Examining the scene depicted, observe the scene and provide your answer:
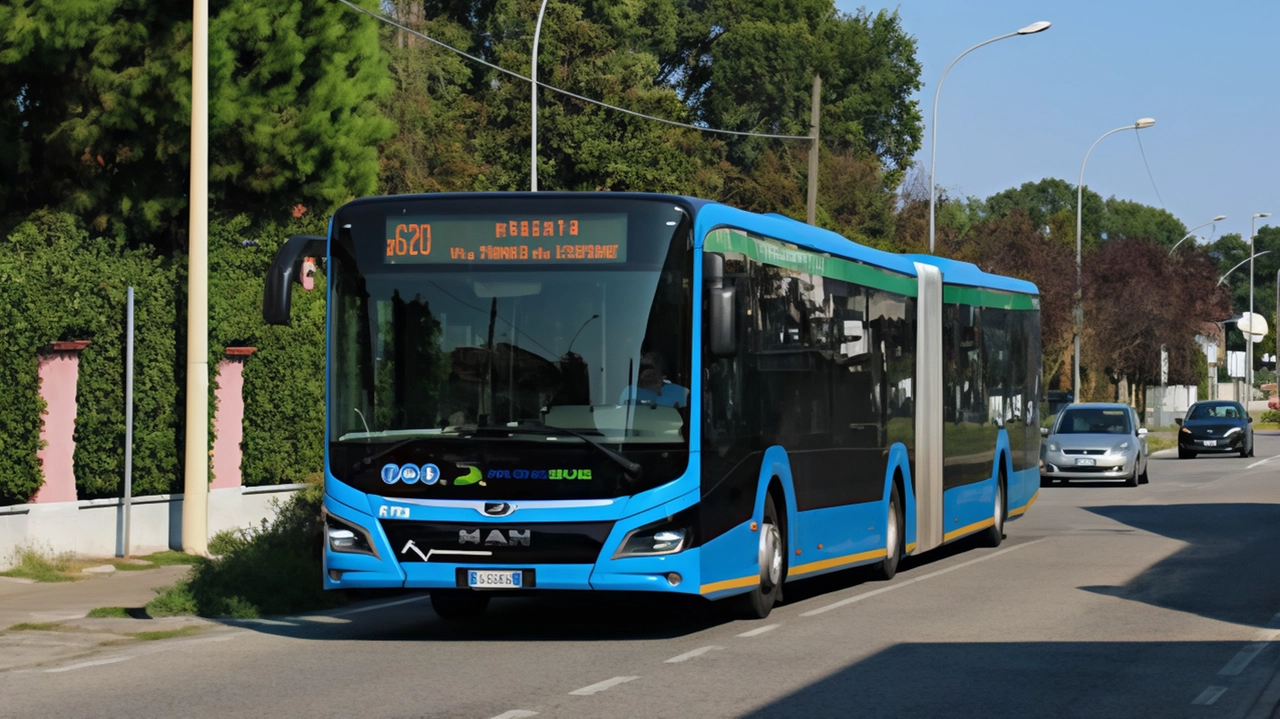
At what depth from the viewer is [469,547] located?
12414 millimetres

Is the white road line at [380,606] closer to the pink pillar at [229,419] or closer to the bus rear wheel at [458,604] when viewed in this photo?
the bus rear wheel at [458,604]

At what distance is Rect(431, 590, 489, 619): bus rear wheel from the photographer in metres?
14.3

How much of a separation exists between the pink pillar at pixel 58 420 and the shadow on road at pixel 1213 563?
9.96 meters

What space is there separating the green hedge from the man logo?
7.42m

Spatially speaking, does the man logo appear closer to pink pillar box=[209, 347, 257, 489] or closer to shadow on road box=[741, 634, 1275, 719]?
shadow on road box=[741, 634, 1275, 719]

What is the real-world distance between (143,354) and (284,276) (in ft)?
27.4

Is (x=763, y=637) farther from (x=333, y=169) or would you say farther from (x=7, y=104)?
(x=7, y=104)

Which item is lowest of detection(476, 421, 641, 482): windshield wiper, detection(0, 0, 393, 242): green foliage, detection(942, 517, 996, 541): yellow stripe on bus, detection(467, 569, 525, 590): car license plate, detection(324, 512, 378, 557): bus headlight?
detection(942, 517, 996, 541): yellow stripe on bus

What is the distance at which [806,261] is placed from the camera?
15.3 meters

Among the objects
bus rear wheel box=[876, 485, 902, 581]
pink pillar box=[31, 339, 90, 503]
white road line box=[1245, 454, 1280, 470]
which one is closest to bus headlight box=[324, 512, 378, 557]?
bus rear wheel box=[876, 485, 902, 581]

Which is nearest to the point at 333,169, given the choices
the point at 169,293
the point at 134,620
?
the point at 169,293

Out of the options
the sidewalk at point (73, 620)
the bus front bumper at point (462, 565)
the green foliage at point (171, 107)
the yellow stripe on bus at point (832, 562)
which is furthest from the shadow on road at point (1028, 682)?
the green foliage at point (171, 107)

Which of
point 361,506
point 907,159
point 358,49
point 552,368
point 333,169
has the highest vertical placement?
point 907,159

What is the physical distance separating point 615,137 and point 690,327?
4588cm
